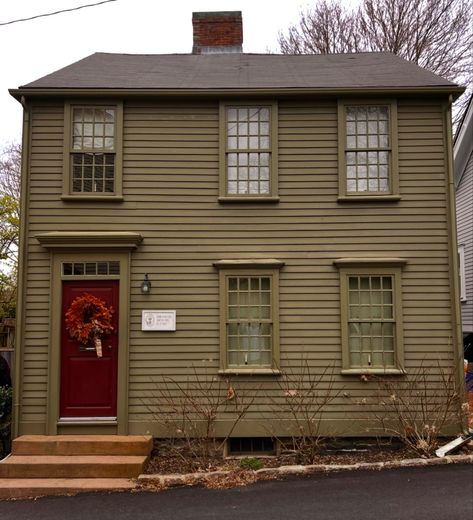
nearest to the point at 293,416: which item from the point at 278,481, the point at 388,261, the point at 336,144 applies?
the point at 278,481

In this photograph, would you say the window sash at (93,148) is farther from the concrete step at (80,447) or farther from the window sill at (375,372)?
the window sill at (375,372)

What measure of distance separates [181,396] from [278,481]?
197cm

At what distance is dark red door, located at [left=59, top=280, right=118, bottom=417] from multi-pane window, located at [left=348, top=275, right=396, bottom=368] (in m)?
3.60

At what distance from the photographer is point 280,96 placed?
27.2 feet

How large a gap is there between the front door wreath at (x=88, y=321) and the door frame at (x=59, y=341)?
20cm

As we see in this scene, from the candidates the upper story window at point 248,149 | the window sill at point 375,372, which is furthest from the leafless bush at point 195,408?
the upper story window at point 248,149

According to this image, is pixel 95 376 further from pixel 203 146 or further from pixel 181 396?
Answer: pixel 203 146

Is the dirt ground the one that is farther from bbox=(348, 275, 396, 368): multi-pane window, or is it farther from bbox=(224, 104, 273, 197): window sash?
bbox=(224, 104, 273, 197): window sash

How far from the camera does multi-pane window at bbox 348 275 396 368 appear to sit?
7.98 meters

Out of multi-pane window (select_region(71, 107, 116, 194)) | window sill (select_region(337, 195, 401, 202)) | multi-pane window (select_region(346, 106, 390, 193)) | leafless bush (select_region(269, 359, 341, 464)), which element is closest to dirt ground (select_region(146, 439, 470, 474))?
leafless bush (select_region(269, 359, 341, 464))

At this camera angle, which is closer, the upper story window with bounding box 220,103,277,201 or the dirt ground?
the dirt ground

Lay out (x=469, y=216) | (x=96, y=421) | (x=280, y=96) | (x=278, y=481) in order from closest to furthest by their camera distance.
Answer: (x=278, y=481), (x=96, y=421), (x=280, y=96), (x=469, y=216)

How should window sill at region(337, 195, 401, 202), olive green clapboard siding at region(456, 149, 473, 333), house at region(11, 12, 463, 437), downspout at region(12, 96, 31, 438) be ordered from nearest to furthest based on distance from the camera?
downspout at region(12, 96, 31, 438)
house at region(11, 12, 463, 437)
window sill at region(337, 195, 401, 202)
olive green clapboard siding at region(456, 149, 473, 333)

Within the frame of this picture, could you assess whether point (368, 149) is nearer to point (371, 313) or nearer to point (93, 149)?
point (371, 313)
